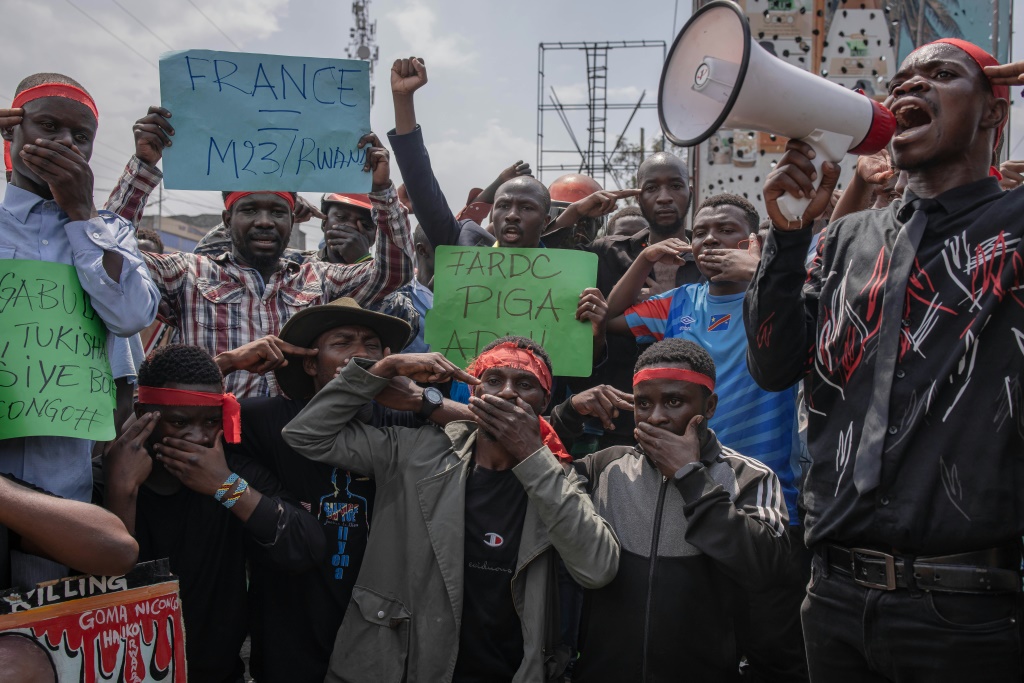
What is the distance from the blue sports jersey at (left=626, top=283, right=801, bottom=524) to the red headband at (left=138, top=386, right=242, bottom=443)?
6.21ft

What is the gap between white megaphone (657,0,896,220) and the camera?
1916 mm

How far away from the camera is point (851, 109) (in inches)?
79.3

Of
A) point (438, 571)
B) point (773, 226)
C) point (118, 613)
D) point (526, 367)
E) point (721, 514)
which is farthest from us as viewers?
point (526, 367)

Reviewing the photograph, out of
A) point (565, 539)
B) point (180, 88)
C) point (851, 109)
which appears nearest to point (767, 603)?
point (565, 539)

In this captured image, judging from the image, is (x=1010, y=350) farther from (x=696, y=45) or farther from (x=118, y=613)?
(x=118, y=613)

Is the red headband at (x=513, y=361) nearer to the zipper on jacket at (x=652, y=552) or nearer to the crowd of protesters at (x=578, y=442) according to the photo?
the crowd of protesters at (x=578, y=442)

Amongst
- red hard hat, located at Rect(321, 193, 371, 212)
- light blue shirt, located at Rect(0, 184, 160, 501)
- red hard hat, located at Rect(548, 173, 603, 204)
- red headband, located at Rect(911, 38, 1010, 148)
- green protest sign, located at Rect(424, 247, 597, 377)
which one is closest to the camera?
red headband, located at Rect(911, 38, 1010, 148)

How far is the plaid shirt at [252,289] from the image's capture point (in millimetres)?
3547

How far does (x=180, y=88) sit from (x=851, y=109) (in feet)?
8.70

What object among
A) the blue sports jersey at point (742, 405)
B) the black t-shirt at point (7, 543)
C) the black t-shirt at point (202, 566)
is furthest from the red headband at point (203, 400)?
the blue sports jersey at point (742, 405)

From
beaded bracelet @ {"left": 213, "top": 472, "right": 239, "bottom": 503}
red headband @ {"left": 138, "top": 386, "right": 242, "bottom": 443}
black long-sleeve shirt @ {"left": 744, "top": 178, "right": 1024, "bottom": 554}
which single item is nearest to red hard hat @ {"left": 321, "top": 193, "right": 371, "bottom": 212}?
red headband @ {"left": 138, "top": 386, "right": 242, "bottom": 443}

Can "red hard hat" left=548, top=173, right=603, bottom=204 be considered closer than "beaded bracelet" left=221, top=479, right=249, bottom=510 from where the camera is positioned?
No

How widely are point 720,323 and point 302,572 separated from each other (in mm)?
1992

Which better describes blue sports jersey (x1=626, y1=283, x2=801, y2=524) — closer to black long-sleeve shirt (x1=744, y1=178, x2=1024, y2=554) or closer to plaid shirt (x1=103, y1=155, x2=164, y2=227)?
black long-sleeve shirt (x1=744, y1=178, x2=1024, y2=554)
